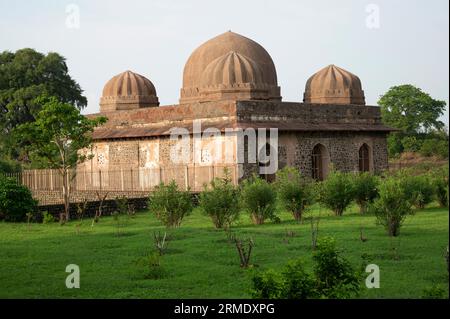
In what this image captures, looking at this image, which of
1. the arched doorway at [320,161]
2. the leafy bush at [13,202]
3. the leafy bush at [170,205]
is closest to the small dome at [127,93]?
the arched doorway at [320,161]

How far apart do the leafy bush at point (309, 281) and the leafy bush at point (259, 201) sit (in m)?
7.42

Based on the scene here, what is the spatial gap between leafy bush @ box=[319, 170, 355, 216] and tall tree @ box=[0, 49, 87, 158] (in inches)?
917

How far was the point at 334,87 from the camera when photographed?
26359mm

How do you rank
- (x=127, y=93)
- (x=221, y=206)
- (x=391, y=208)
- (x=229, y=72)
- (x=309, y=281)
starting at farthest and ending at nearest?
(x=127, y=93)
(x=229, y=72)
(x=221, y=206)
(x=391, y=208)
(x=309, y=281)

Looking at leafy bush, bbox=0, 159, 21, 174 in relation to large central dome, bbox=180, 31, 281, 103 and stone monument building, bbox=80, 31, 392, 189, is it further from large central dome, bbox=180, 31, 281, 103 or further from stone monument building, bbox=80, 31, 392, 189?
large central dome, bbox=180, 31, 281, 103

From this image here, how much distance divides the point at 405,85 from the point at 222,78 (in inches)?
968

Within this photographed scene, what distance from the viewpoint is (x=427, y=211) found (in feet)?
50.8

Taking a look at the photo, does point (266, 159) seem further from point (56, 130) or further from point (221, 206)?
point (221, 206)

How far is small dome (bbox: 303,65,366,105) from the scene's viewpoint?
2625 centimetres

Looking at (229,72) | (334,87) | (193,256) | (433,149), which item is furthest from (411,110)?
(193,256)

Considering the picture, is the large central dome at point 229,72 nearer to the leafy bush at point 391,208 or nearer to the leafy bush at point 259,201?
the leafy bush at point 259,201

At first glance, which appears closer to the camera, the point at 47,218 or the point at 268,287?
the point at 268,287

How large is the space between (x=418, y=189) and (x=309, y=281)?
10.0 metres

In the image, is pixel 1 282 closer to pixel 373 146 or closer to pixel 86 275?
pixel 86 275
